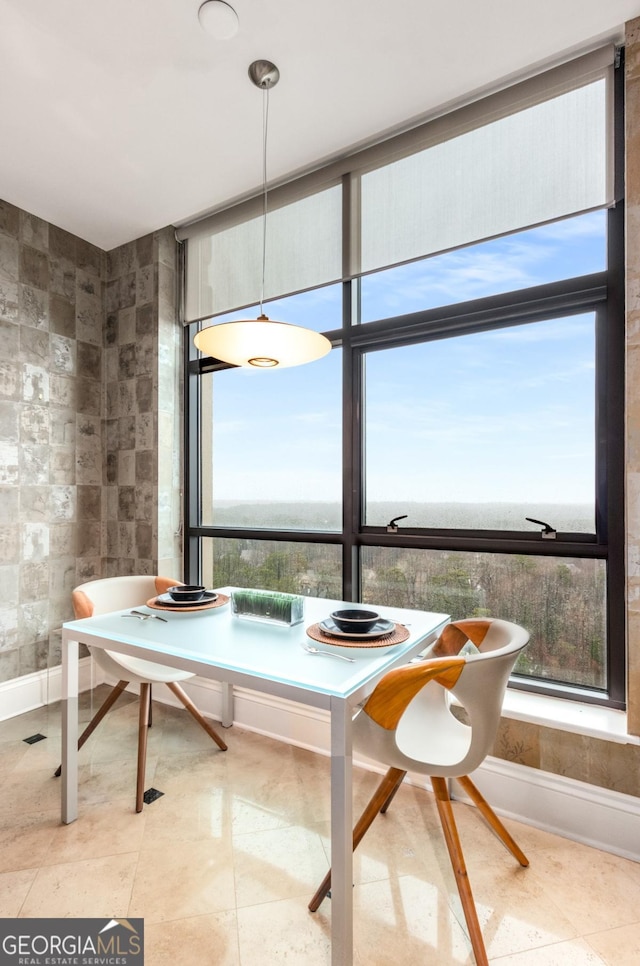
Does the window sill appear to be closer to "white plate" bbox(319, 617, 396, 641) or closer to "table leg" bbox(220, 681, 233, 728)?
"white plate" bbox(319, 617, 396, 641)

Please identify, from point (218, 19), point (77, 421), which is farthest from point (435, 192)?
point (77, 421)

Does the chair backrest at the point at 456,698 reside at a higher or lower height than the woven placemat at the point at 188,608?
lower

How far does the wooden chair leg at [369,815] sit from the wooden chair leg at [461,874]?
0.12 m

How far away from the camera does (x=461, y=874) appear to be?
4.21 ft

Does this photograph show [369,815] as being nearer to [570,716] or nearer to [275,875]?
[275,875]

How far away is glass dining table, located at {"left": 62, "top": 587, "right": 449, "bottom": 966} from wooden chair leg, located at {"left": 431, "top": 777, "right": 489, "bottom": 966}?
32cm

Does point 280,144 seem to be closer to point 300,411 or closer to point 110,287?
point 300,411

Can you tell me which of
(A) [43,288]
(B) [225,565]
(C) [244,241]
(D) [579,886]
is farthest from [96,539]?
(D) [579,886]

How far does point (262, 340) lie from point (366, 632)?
0.99 metres

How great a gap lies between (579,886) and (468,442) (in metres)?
1.53

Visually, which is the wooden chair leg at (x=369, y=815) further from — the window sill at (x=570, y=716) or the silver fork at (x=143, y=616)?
the silver fork at (x=143, y=616)

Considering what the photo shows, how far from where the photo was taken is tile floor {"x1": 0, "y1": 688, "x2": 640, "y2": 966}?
4.22 ft

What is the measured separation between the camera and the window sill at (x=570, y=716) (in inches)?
65.1

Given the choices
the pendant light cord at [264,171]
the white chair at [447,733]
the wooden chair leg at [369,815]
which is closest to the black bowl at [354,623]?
the white chair at [447,733]
